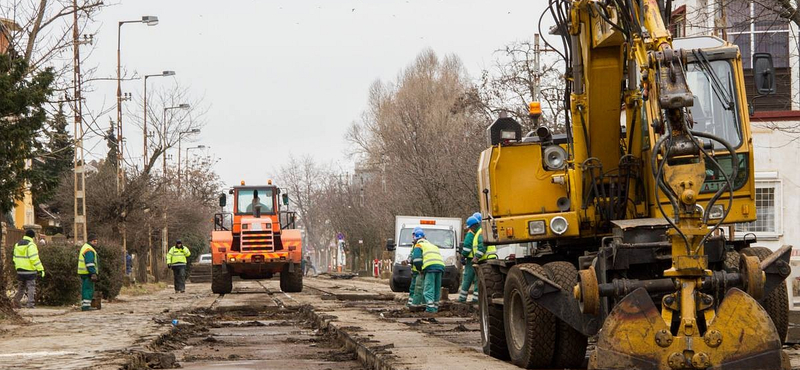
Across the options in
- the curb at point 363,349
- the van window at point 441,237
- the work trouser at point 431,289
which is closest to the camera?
the curb at point 363,349

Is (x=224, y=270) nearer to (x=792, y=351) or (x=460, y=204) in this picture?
(x=460, y=204)

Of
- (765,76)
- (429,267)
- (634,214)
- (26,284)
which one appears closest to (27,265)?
(26,284)

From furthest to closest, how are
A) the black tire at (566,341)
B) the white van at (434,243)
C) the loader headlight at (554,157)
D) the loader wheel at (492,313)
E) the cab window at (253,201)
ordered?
the cab window at (253,201), the white van at (434,243), the loader wheel at (492,313), the loader headlight at (554,157), the black tire at (566,341)

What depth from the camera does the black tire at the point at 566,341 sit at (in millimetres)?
12539

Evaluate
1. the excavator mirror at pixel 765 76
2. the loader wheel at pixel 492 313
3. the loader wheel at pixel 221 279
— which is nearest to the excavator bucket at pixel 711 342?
the excavator mirror at pixel 765 76

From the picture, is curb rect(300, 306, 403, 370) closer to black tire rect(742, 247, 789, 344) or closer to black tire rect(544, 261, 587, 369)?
black tire rect(544, 261, 587, 369)

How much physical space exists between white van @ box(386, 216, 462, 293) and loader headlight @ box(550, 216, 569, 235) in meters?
22.2

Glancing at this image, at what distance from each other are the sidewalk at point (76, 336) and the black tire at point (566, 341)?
4425mm

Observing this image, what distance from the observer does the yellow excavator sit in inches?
396

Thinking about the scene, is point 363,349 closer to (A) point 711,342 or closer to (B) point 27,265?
(A) point 711,342

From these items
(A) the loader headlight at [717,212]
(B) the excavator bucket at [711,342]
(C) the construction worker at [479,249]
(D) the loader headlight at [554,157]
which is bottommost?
(B) the excavator bucket at [711,342]

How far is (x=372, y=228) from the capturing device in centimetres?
7956

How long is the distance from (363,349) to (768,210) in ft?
61.0

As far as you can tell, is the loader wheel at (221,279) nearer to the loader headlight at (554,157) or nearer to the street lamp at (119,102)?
the street lamp at (119,102)
